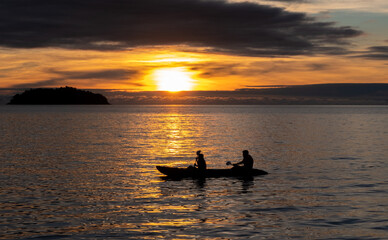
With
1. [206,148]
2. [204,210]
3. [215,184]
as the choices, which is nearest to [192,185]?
[215,184]

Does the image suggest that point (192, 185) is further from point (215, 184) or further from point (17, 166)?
point (17, 166)

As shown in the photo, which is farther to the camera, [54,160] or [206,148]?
[206,148]

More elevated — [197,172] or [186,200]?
[197,172]

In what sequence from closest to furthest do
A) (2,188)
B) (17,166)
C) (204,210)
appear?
(204,210)
(2,188)
(17,166)

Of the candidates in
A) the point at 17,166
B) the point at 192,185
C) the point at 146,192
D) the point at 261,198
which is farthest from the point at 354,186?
the point at 17,166

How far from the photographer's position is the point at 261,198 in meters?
25.7

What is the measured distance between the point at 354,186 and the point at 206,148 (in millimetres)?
29467

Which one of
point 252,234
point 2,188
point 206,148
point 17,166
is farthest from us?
point 206,148

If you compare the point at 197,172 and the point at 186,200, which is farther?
the point at 197,172

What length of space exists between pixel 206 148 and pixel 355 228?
127ft

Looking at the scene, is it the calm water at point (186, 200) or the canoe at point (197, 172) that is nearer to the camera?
the calm water at point (186, 200)

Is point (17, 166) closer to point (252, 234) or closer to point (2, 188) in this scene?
point (2, 188)

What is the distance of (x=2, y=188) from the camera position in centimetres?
2775

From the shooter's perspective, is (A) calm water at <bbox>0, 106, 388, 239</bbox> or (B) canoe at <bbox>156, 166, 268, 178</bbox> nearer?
(A) calm water at <bbox>0, 106, 388, 239</bbox>
